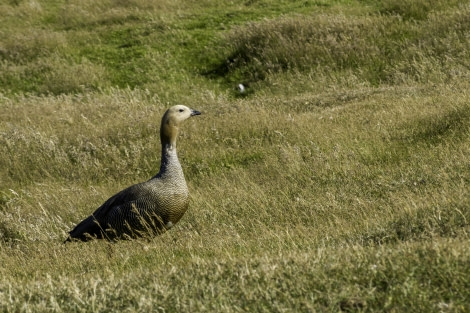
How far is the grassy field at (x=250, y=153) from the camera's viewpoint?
5.25 m

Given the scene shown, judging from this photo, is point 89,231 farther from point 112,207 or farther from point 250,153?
point 250,153

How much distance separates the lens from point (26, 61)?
24.4m

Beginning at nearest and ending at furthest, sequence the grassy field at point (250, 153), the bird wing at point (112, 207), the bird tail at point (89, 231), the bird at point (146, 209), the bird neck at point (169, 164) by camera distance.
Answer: the grassy field at point (250, 153)
the bird at point (146, 209)
the bird wing at point (112, 207)
the bird neck at point (169, 164)
the bird tail at point (89, 231)

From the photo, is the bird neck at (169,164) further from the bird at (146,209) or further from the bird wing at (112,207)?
the bird wing at (112,207)

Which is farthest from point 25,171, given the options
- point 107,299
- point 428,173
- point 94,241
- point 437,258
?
point 437,258

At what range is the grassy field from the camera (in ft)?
17.2

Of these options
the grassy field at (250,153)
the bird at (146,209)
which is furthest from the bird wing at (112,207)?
the grassy field at (250,153)

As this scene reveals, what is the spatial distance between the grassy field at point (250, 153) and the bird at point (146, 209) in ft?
0.66

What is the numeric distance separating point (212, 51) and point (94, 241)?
15442 mm

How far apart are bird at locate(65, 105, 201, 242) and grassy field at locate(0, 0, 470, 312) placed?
0.20 metres

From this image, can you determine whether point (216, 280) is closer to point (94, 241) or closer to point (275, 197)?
point (94, 241)

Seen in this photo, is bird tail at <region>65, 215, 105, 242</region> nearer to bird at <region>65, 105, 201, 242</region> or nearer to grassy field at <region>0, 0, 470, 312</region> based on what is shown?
bird at <region>65, 105, 201, 242</region>

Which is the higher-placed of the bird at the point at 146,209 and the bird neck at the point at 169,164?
the bird neck at the point at 169,164

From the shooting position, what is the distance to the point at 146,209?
Result: 8.20 meters
